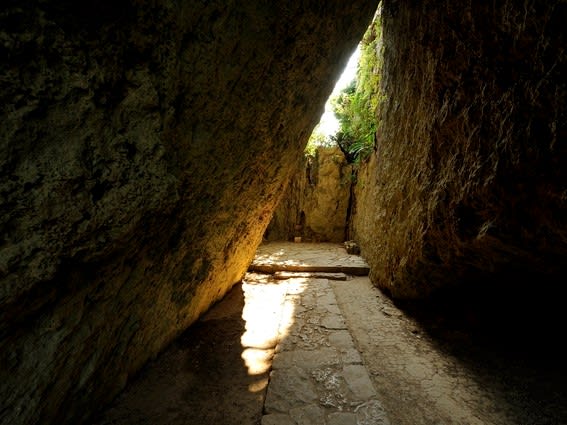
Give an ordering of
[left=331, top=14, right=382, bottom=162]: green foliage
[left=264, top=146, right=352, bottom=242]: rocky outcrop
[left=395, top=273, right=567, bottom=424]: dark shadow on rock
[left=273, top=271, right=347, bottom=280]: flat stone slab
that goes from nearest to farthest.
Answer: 1. [left=395, top=273, right=567, bottom=424]: dark shadow on rock
2. [left=273, top=271, right=347, bottom=280]: flat stone slab
3. [left=331, top=14, right=382, bottom=162]: green foliage
4. [left=264, top=146, right=352, bottom=242]: rocky outcrop

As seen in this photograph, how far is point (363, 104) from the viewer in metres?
8.59

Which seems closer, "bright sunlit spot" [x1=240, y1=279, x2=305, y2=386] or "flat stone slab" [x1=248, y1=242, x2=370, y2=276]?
"bright sunlit spot" [x1=240, y1=279, x2=305, y2=386]

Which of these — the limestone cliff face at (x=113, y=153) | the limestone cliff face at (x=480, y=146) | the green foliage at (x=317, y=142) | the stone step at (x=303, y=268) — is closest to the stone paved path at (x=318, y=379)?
the limestone cliff face at (x=113, y=153)

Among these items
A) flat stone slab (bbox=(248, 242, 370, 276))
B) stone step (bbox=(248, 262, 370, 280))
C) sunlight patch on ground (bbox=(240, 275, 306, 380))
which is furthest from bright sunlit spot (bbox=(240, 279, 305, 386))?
flat stone slab (bbox=(248, 242, 370, 276))

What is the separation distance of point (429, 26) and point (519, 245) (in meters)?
2.66

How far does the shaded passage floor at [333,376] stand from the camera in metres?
2.12

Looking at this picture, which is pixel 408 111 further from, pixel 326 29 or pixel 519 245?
pixel 519 245

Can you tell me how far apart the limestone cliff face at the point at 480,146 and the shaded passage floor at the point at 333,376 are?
0.91 meters

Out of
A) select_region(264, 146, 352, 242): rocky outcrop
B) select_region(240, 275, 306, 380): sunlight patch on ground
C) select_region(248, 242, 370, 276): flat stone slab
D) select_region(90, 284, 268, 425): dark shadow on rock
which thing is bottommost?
select_region(90, 284, 268, 425): dark shadow on rock

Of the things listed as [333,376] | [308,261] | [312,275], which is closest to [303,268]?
[312,275]

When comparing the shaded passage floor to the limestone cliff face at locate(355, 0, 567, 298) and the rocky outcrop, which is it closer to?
the limestone cliff face at locate(355, 0, 567, 298)

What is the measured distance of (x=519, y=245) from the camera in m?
2.19

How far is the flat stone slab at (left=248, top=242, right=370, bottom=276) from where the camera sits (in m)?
6.20

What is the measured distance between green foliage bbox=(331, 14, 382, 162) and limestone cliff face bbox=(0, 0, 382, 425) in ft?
18.2
